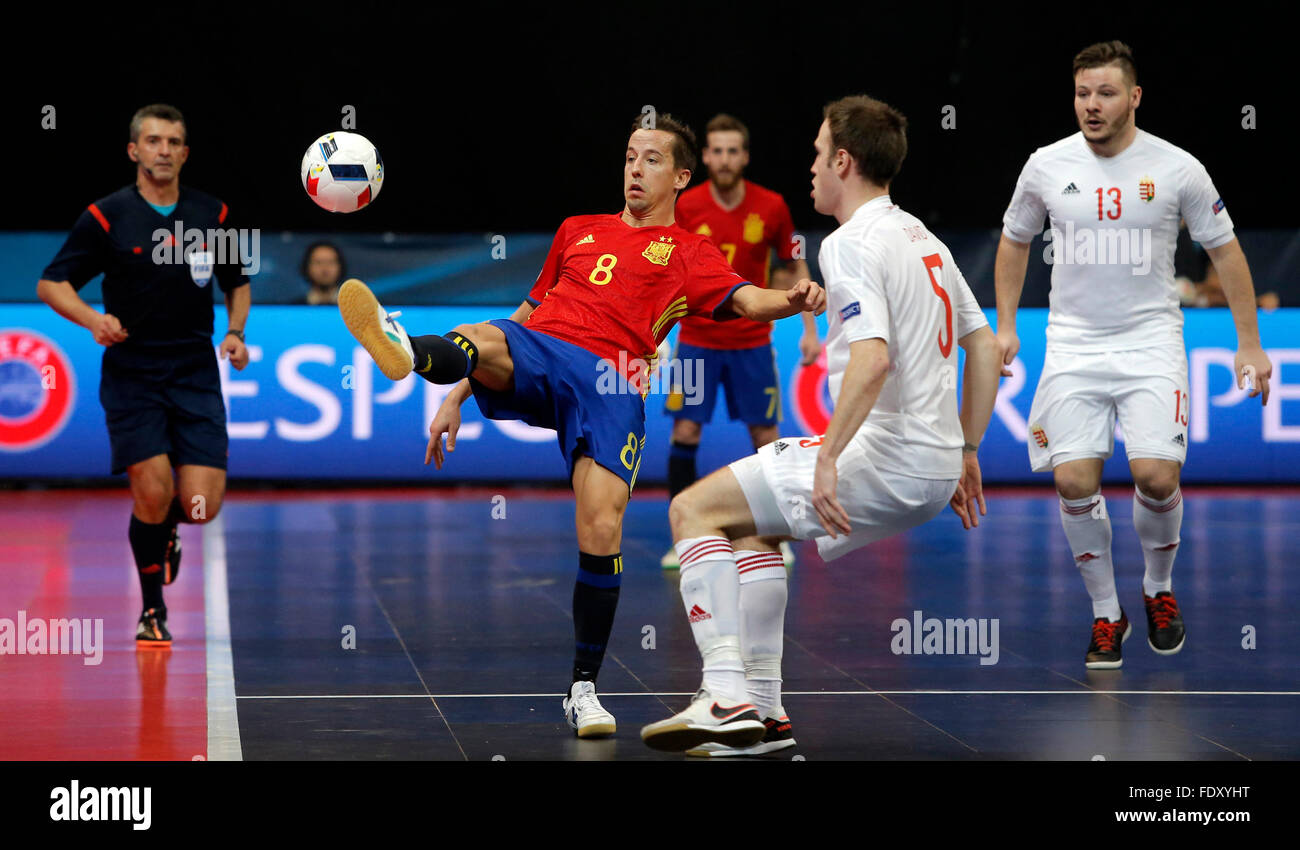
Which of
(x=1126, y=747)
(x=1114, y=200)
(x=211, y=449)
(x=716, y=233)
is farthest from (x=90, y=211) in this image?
(x=1126, y=747)

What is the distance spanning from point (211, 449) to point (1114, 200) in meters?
3.97

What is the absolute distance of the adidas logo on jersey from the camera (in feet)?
16.1

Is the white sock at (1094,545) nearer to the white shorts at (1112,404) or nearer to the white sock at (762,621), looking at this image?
the white shorts at (1112,404)

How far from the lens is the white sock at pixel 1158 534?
6.72 metres

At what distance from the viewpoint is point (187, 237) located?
725cm

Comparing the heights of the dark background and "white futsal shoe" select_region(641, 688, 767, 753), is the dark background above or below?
above

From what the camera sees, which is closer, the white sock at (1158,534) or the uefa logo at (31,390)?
the white sock at (1158,534)

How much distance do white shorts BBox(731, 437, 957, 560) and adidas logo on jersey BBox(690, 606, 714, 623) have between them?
0.98 feet

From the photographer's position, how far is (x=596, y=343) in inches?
221

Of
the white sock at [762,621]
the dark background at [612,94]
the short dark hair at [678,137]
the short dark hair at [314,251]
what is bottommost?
the white sock at [762,621]

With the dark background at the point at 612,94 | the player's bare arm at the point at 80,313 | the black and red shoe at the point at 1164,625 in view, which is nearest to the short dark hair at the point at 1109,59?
the black and red shoe at the point at 1164,625

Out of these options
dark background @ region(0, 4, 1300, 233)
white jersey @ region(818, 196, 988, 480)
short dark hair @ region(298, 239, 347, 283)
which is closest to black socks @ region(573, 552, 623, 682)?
white jersey @ region(818, 196, 988, 480)

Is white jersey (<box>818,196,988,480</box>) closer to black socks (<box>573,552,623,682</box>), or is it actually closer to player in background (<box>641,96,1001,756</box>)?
player in background (<box>641,96,1001,756</box>)

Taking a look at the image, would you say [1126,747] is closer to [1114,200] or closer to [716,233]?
[1114,200]
